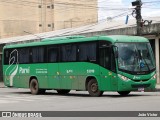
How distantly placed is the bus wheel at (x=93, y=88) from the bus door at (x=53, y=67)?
3.01m

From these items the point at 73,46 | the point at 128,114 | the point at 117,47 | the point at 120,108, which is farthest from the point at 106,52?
the point at 128,114

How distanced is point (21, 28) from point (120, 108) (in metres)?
83.8

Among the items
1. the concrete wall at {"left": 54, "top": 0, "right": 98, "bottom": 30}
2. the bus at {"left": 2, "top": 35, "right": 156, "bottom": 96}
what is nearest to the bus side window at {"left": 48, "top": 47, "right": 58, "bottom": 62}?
the bus at {"left": 2, "top": 35, "right": 156, "bottom": 96}

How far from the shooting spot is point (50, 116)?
1438 cm

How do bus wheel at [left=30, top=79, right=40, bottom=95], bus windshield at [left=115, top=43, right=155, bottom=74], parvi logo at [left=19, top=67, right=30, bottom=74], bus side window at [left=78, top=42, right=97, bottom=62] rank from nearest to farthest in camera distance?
1. bus windshield at [left=115, top=43, right=155, bottom=74]
2. bus side window at [left=78, top=42, right=97, bottom=62]
3. bus wheel at [left=30, top=79, right=40, bottom=95]
4. parvi logo at [left=19, top=67, right=30, bottom=74]

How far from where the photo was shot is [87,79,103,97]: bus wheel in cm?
2384

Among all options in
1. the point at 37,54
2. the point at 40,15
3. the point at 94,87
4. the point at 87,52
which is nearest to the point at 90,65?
the point at 87,52

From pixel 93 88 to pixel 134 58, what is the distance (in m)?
2.79

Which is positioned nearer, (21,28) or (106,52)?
(106,52)

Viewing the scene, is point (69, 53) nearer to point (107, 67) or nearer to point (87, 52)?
point (87, 52)

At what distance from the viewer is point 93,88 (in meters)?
24.1

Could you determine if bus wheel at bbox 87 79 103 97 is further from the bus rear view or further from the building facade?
the building facade

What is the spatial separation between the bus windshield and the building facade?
73898 mm

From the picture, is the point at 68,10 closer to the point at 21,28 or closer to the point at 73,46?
the point at 21,28
